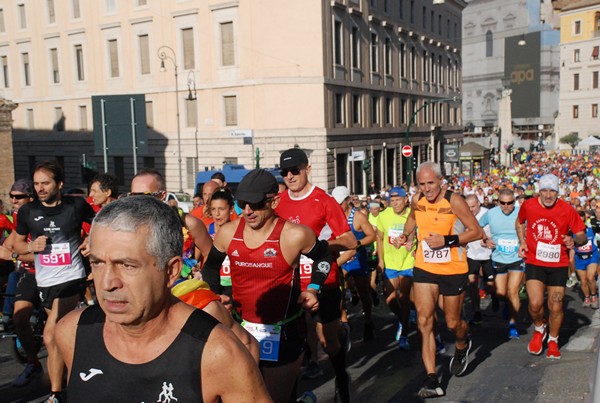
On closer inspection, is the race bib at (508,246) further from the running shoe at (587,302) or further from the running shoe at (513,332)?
the running shoe at (587,302)

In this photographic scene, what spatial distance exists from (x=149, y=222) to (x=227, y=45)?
122 feet

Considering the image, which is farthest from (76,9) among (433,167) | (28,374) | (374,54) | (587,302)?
(433,167)

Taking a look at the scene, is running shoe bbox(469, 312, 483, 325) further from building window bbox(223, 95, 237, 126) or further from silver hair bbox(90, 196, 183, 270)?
building window bbox(223, 95, 237, 126)

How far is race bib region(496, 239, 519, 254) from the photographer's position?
8.98 metres

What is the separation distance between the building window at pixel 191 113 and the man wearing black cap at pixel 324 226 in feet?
113

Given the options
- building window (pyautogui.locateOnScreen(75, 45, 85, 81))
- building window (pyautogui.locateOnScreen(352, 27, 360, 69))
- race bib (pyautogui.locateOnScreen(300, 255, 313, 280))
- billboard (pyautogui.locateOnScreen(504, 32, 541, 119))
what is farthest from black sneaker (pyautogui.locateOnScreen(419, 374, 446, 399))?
billboard (pyautogui.locateOnScreen(504, 32, 541, 119))

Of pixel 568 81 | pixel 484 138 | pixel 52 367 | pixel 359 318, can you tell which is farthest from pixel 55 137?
pixel 568 81

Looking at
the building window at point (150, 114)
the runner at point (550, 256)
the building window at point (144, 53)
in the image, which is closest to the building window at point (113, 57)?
the building window at point (144, 53)

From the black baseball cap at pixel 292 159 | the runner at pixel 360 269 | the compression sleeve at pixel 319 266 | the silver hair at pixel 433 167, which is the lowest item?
the runner at pixel 360 269

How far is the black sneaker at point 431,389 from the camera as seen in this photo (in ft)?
19.4

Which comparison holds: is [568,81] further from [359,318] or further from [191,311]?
[191,311]

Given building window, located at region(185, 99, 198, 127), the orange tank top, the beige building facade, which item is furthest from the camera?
building window, located at region(185, 99, 198, 127)

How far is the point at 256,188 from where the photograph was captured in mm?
4262

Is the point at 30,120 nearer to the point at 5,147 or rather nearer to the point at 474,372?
the point at 5,147
